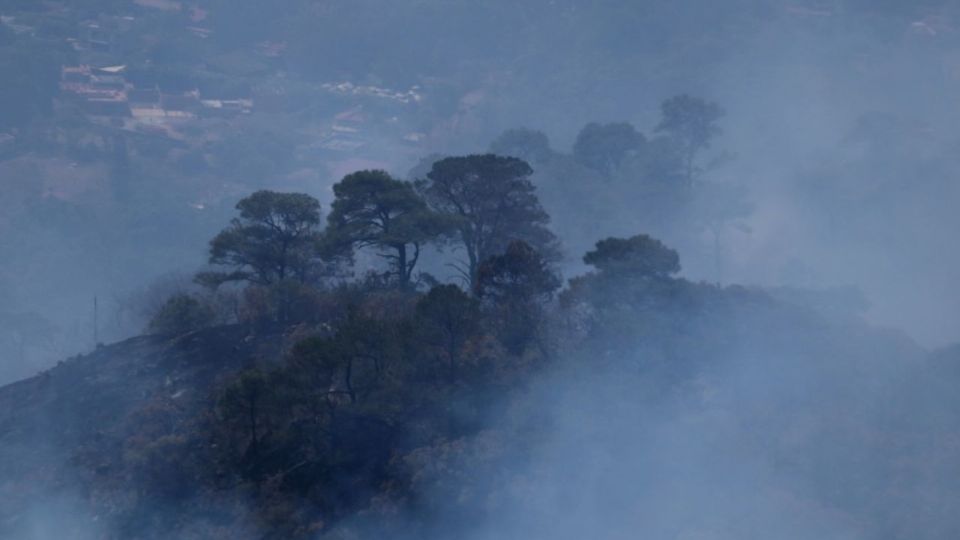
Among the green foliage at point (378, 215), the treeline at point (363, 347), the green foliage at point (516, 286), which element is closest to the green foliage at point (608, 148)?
the treeline at point (363, 347)

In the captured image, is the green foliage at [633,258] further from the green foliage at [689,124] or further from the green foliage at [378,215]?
the green foliage at [689,124]

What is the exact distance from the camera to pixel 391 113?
5019 centimetres

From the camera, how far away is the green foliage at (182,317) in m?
17.9

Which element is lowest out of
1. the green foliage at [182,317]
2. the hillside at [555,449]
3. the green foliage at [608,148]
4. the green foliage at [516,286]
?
the hillside at [555,449]

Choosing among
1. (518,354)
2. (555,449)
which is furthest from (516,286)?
(555,449)

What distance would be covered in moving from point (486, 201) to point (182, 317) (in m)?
6.20

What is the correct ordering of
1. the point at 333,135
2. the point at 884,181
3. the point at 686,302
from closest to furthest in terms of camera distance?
the point at 686,302 < the point at 884,181 < the point at 333,135

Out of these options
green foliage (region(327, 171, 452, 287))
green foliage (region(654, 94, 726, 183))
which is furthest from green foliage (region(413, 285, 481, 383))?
green foliage (region(654, 94, 726, 183))

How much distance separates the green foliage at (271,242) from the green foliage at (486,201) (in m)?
2.57

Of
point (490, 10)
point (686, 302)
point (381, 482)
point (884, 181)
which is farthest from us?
point (490, 10)

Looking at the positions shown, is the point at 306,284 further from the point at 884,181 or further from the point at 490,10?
the point at 490,10

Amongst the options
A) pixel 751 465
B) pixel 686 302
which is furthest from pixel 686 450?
pixel 686 302

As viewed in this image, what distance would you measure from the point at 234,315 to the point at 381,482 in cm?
789

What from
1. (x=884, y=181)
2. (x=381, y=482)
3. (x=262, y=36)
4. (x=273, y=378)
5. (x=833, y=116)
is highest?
(x=262, y=36)
